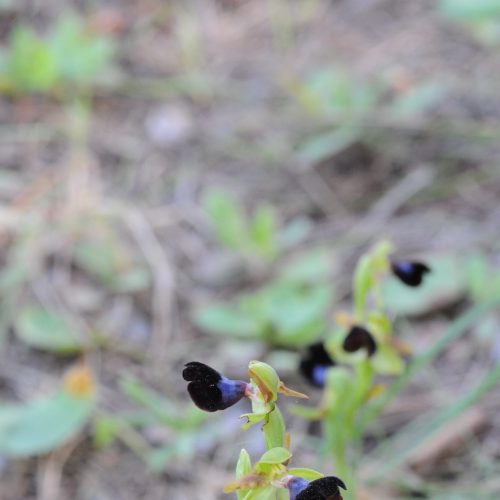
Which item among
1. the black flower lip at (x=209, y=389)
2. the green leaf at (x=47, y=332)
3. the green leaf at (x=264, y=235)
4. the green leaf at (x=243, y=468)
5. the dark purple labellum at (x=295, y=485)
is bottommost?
the green leaf at (x=47, y=332)

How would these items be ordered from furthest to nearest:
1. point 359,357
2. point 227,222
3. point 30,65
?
point 30,65 < point 227,222 < point 359,357

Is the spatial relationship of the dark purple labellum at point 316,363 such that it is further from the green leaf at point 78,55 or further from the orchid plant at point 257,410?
the green leaf at point 78,55

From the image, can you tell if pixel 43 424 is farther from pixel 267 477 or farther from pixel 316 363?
pixel 267 477

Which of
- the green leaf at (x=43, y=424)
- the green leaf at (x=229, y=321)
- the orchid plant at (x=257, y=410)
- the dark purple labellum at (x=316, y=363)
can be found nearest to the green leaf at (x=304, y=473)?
the orchid plant at (x=257, y=410)

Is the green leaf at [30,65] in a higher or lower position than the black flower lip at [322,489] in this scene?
lower

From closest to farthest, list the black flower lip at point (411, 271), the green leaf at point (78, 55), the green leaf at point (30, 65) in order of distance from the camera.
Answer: the black flower lip at point (411, 271)
the green leaf at point (30, 65)
the green leaf at point (78, 55)

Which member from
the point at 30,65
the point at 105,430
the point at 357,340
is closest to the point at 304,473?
the point at 357,340

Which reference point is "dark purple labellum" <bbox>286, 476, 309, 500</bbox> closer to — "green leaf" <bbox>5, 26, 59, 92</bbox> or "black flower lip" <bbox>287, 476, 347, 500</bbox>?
"black flower lip" <bbox>287, 476, 347, 500</bbox>
